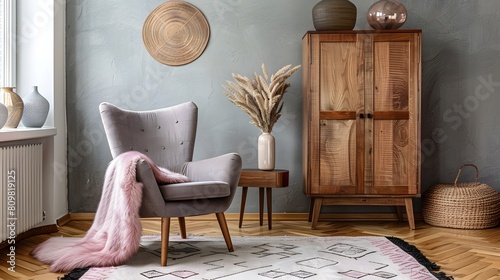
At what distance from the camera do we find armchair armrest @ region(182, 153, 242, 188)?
340 cm

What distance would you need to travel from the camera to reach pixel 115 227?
305 cm

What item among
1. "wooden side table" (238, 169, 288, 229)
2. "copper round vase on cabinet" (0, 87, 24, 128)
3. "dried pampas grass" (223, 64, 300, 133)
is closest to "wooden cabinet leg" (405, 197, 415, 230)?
"wooden side table" (238, 169, 288, 229)

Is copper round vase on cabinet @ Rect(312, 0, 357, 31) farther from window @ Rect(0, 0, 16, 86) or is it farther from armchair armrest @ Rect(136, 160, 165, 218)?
window @ Rect(0, 0, 16, 86)

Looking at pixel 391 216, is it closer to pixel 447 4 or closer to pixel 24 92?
pixel 447 4

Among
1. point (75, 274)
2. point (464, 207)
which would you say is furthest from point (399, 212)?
point (75, 274)

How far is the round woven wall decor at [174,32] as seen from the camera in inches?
179

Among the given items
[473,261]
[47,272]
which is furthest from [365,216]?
[47,272]

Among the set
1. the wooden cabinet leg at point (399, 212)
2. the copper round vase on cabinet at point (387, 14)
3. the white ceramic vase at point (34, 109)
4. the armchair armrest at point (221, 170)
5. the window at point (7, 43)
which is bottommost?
the wooden cabinet leg at point (399, 212)

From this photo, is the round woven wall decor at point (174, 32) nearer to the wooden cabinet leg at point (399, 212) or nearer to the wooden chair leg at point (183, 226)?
the wooden chair leg at point (183, 226)

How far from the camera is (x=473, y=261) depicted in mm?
3229

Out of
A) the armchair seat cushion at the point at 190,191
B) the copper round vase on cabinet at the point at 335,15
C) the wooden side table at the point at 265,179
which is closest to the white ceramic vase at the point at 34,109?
the armchair seat cushion at the point at 190,191

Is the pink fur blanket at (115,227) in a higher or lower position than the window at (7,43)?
lower

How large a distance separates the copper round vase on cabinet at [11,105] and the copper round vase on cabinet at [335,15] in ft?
7.25

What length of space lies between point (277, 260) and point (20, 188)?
1.69 meters
